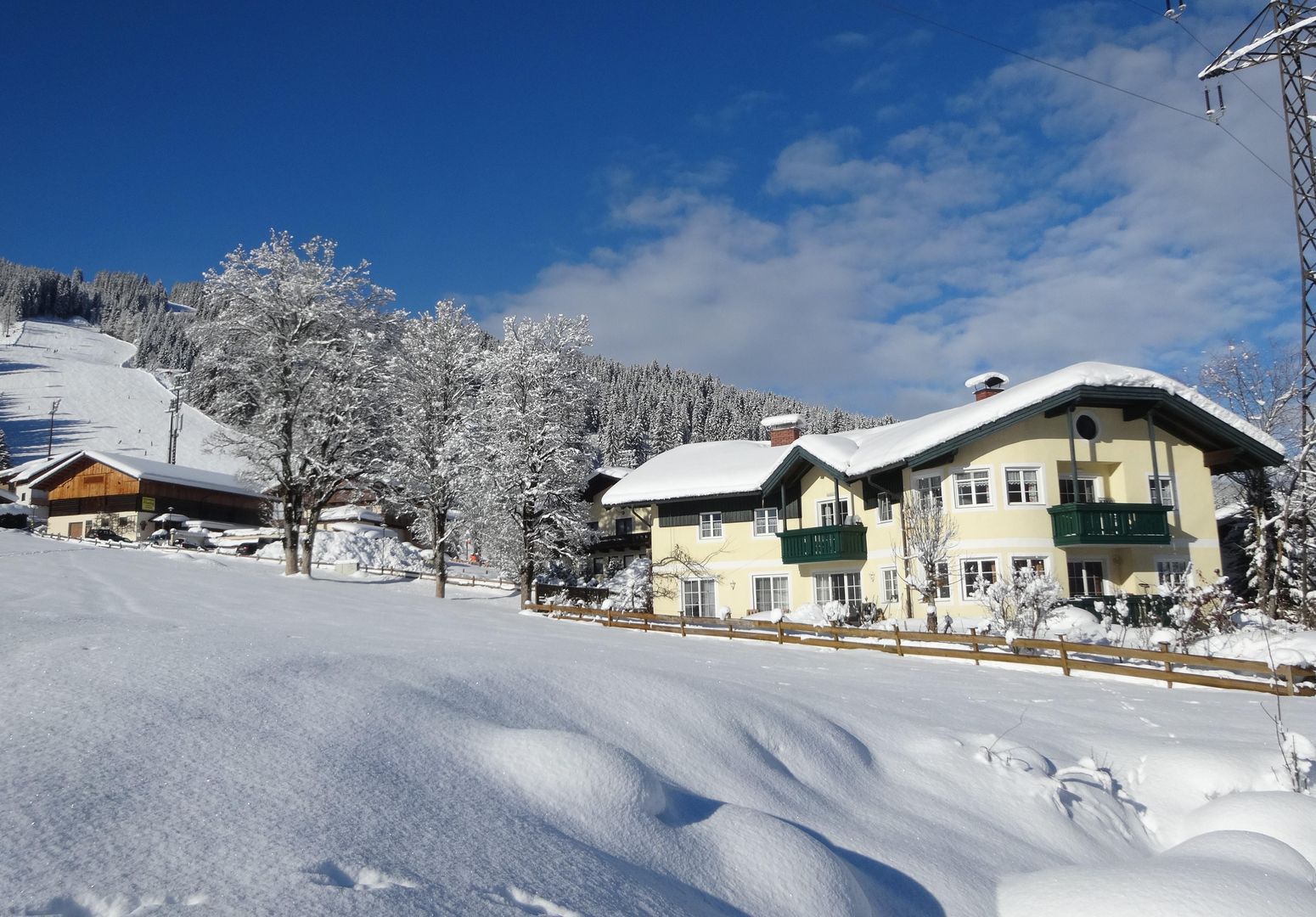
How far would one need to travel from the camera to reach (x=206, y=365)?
32188 millimetres

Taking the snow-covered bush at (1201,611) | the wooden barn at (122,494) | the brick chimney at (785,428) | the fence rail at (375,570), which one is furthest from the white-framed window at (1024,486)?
the wooden barn at (122,494)

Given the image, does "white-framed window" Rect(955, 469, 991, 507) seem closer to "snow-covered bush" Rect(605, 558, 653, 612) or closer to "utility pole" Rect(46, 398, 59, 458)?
"snow-covered bush" Rect(605, 558, 653, 612)

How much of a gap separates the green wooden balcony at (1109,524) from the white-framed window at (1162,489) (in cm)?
144

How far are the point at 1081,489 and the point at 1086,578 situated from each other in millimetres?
2837

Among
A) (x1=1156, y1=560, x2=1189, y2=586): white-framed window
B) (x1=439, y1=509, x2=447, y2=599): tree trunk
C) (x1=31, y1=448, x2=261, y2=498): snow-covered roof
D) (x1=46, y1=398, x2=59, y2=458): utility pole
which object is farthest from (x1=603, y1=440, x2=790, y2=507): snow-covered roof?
(x1=46, y1=398, x2=59, y2=458): utility pole

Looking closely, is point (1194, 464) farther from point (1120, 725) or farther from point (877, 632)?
point (1120, 725)

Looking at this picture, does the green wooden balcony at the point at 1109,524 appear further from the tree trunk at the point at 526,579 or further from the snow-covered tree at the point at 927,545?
the tree trunk at the point at 526,579

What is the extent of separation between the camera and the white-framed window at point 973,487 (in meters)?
26.6

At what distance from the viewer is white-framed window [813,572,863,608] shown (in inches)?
1207

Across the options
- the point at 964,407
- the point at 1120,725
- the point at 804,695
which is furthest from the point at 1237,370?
the point at 804,695

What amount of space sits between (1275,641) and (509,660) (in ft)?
62.1

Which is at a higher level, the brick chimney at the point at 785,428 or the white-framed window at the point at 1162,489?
the brick chimney at the point at 785,428

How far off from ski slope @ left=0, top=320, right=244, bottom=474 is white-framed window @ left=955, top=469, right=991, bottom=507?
60.8m

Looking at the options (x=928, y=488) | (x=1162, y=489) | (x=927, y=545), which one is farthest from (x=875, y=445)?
(x=1162, y=489)
